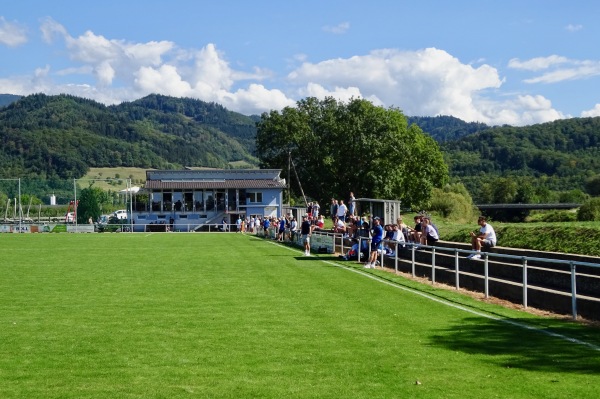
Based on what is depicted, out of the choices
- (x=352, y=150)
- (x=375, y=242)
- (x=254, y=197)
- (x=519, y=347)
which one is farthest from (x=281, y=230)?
(x=254, y=197)

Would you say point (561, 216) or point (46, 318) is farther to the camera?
point (561, 216)

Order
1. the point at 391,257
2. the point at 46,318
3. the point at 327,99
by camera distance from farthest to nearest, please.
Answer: the point at 327,99
the point at 391,257
the point at 46,318

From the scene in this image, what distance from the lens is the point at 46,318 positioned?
12.7 meters

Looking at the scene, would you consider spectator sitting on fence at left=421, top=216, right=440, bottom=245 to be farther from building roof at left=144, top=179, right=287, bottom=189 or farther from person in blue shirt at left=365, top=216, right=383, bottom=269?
building roof at left=144, top=179, right=287, bottom=189

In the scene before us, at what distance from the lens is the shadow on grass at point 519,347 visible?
28.8 ft

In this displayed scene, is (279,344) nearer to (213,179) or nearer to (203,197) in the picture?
(203,197)

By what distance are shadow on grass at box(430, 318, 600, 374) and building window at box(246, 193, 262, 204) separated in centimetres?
8082

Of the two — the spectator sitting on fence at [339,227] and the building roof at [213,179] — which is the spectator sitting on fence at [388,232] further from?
the building roof at [213,179]

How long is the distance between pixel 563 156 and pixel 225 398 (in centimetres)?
16850

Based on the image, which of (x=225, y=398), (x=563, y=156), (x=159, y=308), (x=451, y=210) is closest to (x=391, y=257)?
(x=159, y=308)

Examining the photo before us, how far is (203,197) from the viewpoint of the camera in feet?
300

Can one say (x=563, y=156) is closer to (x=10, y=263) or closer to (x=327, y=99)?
(x=327, y=99)

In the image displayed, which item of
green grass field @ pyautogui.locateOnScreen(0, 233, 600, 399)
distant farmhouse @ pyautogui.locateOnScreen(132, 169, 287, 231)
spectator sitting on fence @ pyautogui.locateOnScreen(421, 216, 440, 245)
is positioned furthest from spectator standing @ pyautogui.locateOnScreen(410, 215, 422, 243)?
distant farmhouse @ pyautogui.locateOnScreen(132, 169, 287, 231)

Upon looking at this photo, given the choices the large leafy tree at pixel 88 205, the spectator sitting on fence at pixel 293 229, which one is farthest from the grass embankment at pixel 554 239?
the large leafy tree at pixel 88 205
